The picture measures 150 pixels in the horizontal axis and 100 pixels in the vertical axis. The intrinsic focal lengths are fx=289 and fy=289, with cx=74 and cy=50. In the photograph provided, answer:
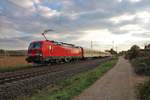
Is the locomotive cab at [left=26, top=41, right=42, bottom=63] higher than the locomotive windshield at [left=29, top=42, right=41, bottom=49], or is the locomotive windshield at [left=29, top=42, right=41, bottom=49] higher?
the locomotive windshield at [left=29, top=42, right=41, bottom=49]

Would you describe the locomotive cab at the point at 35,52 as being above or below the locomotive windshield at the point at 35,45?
below

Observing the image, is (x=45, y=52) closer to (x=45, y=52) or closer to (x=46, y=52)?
(x=45, y=52)

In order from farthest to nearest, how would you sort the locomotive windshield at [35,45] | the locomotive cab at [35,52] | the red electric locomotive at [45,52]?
the locomotive windshield at [35,45], the red electric locomotive at [45,52], the locomotive cab at [35,52]

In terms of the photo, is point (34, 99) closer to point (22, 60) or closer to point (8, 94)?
point (8, 94)

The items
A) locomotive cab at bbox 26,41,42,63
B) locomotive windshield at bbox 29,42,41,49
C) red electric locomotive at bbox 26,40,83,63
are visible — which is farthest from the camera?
locomotive windshield at bbox 29,42,41,49

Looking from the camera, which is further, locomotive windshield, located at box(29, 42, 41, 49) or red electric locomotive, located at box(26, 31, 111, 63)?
locomotive windshield, located at box(29, 42, 41, 49)

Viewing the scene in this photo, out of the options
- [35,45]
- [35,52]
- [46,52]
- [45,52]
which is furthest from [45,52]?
[35,45]

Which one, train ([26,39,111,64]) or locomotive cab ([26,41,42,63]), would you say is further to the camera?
train ([26,39,111,64])

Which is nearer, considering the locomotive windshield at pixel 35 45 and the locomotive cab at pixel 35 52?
the locomotive cab at pixel 35 52

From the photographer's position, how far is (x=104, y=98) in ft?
35.9

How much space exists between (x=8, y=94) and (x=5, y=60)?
25.2 metres

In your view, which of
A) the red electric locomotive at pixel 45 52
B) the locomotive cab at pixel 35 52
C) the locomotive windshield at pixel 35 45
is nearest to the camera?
the locomotive cab at pixel 35 52

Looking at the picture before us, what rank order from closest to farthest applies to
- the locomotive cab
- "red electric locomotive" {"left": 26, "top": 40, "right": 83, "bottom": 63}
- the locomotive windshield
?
1. the locomotive cab
2. "red electric locomotive" {"left": 26, "top": 40, "right": 83, "bottom": 63}
3. the locomotive windshield

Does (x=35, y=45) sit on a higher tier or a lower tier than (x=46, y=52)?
higher
